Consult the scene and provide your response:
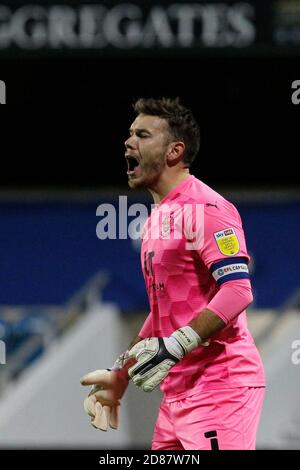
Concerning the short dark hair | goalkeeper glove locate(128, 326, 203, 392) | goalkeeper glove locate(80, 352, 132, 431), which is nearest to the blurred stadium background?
goalkeeper glove locate(80, 352, 132, 431)

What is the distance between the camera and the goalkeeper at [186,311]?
3.75 meters

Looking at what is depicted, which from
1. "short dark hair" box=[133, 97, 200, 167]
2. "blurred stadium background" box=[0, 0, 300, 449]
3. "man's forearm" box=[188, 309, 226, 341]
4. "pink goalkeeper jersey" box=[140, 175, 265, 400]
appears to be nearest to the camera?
"man's forearm" box=[188, 309, 226, 341]

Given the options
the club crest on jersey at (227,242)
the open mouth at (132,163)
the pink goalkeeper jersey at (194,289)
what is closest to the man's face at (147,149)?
the open mouth at (132,163)

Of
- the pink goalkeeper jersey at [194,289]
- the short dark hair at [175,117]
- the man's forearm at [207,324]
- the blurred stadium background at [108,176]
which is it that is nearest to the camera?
the man's forearm at [207,324]

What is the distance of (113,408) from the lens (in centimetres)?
412

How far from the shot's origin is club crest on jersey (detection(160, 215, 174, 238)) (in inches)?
155

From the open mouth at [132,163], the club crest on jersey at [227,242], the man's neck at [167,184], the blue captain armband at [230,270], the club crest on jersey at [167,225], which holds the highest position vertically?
the open mouth at [132,163]

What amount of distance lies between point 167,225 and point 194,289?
0.80 feet

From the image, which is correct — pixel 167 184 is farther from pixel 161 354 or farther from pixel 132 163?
pixel 161 354

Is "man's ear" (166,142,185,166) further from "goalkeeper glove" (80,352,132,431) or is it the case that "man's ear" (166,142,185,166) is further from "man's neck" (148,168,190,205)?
"goalkeeper glove" (80,352,132,431)

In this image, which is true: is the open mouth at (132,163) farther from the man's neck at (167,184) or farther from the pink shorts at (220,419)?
the pink shorts at (220,419)

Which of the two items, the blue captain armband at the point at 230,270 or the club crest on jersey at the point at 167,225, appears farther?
the club crest on jersey at the point at 167,225

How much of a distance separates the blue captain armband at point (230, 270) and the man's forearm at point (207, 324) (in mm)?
113
